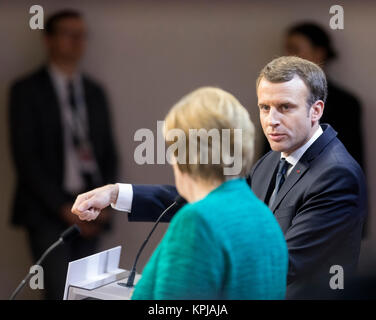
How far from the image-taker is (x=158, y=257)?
3.10 feet

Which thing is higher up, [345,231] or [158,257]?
[158,257]

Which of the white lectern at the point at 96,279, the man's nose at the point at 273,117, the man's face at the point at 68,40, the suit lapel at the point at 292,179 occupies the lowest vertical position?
the white lectern at the point at 96,279

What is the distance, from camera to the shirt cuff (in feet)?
5.26

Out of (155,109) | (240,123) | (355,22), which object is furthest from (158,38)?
(240,123)

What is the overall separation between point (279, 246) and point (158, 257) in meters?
0.24

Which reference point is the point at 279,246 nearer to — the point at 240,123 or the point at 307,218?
the point at 240,123

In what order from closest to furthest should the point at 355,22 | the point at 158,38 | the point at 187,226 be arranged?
1. the point at 187,226
2. the point at 355,22
3. the point at 158,38

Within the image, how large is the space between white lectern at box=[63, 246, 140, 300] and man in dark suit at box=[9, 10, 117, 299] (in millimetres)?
819

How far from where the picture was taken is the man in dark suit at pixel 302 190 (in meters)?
1.45

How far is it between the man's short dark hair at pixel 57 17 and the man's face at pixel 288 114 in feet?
3.71

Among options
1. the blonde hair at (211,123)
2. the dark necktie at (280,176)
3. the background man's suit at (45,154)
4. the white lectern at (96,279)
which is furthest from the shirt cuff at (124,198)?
the background man's suit at (45,154)

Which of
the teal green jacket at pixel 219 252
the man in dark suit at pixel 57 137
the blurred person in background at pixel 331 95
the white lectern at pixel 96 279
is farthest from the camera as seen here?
the man in dark suit at pixel 57 137

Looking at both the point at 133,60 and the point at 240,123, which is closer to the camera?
the point at 240,123

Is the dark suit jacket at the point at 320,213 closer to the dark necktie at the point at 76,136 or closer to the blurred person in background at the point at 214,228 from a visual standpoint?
the blurred person in background at the point at 214,228
